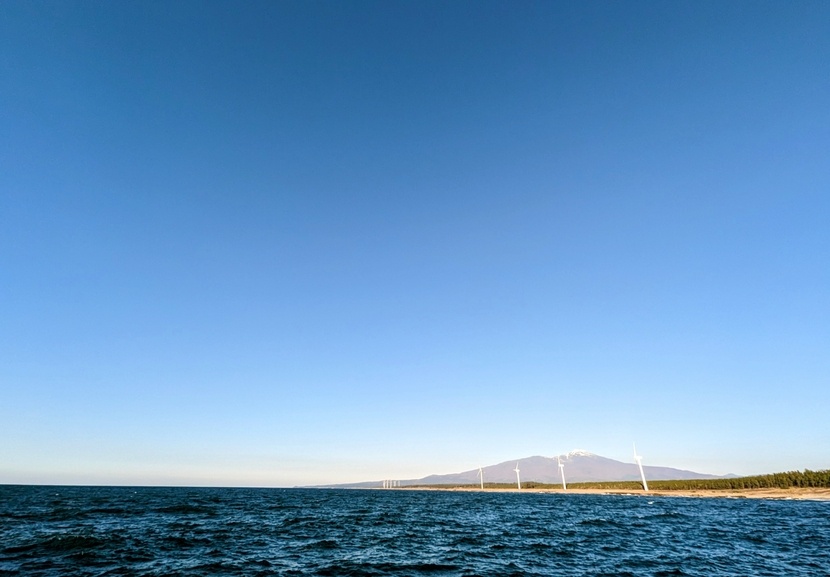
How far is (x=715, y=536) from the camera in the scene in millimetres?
39438

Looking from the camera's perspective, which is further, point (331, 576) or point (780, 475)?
point (780, 475)

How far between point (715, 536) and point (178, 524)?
53.8m

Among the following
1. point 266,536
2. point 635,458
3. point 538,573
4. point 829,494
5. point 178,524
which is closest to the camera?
point 538,573

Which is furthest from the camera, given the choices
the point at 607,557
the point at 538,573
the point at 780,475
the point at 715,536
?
the point at 780,475

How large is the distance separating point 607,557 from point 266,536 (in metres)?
27.9

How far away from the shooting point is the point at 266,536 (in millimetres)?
37031

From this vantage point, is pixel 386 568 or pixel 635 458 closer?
pixel 386 568

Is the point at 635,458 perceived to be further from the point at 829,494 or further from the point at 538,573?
the point at 538,573

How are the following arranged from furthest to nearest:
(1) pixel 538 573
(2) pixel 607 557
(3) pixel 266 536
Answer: (3) pixel 266 536 → (2) pixel 607 557 → (1) pixel 538 573

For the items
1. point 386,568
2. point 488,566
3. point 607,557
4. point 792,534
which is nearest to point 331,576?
point 386,568

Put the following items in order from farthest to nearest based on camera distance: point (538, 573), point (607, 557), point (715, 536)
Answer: point (715, 536) → point (607, 557) → point (538, 573)

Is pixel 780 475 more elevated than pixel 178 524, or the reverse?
pixel 780 475

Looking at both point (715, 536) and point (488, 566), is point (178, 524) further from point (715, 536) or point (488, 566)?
point (715, 536)

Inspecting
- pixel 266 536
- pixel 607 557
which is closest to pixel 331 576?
pixel 266 536
